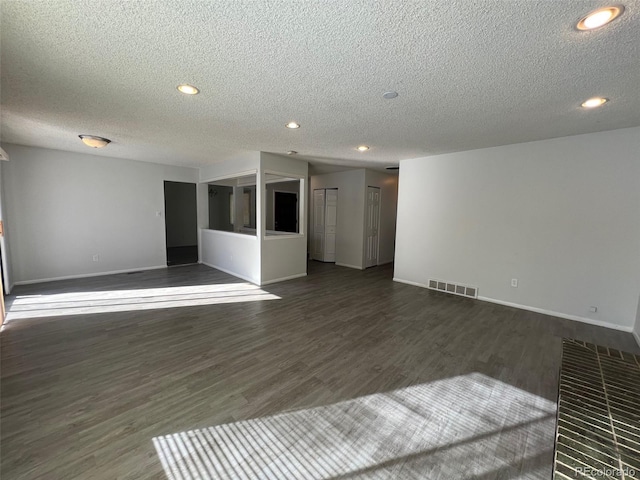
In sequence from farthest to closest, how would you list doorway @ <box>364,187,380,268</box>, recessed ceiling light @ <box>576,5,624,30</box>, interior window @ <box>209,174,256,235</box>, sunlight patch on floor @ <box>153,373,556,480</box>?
1. interior window @ <box>209,174,256,235</box>
2. doorway @ <box>364,187,380,268</box>
3. sunlight patch on floor @ <box>153,373,556,480</box>
4. recessed ceiling light @ <box>576,5,624,30</box>

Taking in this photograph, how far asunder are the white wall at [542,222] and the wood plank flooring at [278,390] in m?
0.50

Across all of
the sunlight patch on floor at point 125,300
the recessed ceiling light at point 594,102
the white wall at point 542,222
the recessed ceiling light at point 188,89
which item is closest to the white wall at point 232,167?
the sunlight patch on floor at point 125,300

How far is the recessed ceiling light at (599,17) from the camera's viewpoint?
53.5 inches

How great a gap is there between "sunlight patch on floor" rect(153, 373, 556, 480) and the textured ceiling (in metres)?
2.53

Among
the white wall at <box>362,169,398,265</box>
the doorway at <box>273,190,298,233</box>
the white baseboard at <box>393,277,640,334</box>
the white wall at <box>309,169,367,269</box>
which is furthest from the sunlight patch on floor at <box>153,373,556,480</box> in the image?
the doorway at <box>273,190,298,233</box>

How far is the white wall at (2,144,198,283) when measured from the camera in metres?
4.75

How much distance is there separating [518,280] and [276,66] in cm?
449

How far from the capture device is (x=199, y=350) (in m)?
2.73

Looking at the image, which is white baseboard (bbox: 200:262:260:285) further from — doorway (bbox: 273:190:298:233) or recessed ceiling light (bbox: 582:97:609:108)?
recessed ceiling light (bbox: 582:97:609:108)

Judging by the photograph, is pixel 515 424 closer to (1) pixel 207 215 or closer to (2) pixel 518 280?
(2) pixel 518 280

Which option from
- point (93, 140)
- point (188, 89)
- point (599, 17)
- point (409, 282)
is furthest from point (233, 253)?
point (599, 17)

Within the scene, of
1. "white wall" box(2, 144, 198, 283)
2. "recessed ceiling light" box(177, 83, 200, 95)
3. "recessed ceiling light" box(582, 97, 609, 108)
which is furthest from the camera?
"white wall" box(2, 144, 198, 283)

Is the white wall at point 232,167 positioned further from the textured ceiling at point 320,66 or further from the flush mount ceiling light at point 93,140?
the flush mount ceiling light at point 93,140

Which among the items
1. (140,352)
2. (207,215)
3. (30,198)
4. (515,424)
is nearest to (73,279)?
(30,198)
